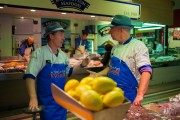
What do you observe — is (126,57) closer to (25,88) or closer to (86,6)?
(86,6)

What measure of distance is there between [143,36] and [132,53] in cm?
868

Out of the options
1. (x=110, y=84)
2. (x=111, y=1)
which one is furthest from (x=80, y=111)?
(x=111, y=1)

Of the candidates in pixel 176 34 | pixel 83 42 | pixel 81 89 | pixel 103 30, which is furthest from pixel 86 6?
pixel 176 34

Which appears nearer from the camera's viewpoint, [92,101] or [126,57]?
[92,101]

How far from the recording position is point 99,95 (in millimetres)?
1341

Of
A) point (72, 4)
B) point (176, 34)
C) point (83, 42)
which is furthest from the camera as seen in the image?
point (176, 34)

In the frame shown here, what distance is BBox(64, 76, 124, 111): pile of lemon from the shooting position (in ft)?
4.15

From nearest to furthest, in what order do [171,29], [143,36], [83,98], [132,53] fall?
[83,98]
[132,53]
[143,36]
[171,29]

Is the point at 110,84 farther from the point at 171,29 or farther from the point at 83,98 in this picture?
the point at 171,29

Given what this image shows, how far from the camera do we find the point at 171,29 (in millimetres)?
12078

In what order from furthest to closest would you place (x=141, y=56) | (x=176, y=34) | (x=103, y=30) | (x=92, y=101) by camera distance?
(x=176, y=34), (x=103, y=30), (x=141, y=56), (x=92, y=101)

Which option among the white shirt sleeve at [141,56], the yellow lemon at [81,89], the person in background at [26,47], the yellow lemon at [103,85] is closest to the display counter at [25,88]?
the person in background at [26,47]

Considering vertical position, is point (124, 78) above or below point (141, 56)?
below

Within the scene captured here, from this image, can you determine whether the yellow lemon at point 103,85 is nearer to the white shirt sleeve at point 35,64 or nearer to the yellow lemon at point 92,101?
the yellow lemon at point 92,101
